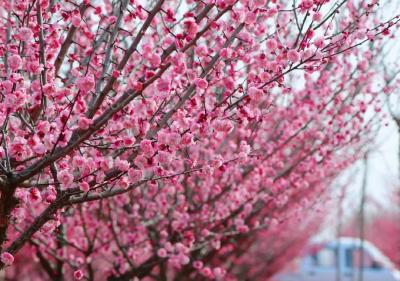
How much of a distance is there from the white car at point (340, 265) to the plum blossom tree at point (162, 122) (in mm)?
6566

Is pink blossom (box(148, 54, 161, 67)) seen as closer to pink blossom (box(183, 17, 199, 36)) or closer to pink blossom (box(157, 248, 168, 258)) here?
pink blossom (box(183, 17, 199, 36))

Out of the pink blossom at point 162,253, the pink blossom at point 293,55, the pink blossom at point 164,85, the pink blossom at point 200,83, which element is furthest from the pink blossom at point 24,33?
the pink blossom at point 162,253

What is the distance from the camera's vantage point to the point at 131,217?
6.16m

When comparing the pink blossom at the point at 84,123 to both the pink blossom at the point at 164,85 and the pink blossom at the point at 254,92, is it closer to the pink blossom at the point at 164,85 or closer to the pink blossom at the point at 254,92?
the pink blossom at the point at 164,85

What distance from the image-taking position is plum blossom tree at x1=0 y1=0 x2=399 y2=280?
124 inches

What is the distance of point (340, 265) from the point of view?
15242 millimetres

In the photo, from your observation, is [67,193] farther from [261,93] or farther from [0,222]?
[261,93]

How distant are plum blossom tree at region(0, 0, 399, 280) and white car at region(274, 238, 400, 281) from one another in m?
6.57

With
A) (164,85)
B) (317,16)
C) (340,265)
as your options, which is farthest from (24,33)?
(340,265)

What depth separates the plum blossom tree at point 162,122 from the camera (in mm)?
3145

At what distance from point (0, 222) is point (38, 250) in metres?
2.47

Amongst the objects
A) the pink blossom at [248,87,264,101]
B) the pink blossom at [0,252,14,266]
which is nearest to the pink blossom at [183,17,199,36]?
the pink blossom at [248,87,264,101]

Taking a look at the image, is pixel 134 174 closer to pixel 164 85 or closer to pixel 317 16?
pixel 164 85

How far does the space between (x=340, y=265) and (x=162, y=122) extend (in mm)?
13263
